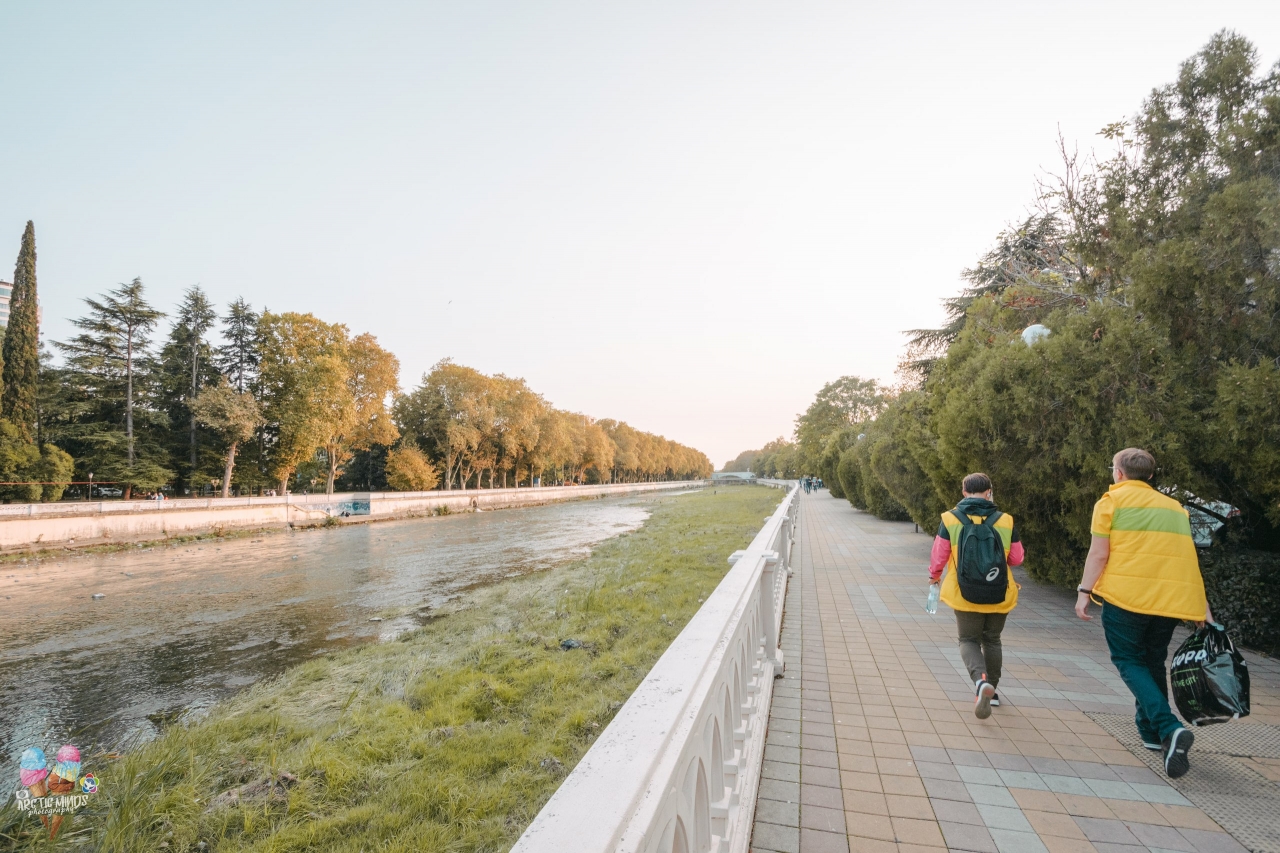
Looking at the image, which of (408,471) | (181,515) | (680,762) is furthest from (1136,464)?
(408,471)

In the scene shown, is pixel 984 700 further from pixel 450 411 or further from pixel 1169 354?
pixel 450 411

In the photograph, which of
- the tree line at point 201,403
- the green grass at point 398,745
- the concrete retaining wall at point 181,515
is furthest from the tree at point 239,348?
the green grass at point 398,745

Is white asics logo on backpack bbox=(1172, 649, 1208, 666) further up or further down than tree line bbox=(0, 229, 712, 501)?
further down

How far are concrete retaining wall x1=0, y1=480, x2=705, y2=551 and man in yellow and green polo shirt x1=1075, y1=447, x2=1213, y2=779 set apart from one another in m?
28.4

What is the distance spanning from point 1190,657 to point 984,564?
114 cm

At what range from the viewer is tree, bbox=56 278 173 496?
35094mm

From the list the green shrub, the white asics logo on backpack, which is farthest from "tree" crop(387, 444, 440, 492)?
the white asics logo on backpack

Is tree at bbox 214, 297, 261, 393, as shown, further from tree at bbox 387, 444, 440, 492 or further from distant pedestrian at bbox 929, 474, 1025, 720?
distant pedestrian at bbox 929, 474, 1025, 720

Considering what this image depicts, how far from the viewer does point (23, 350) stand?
3300 cm

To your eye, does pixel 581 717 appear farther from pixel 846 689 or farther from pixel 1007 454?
pixel 1007 454

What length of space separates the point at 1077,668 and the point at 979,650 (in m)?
1.67

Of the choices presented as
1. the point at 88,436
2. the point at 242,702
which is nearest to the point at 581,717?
the point at 242,702

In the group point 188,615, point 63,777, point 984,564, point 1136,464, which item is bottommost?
point 188,615

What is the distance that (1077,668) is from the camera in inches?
203
